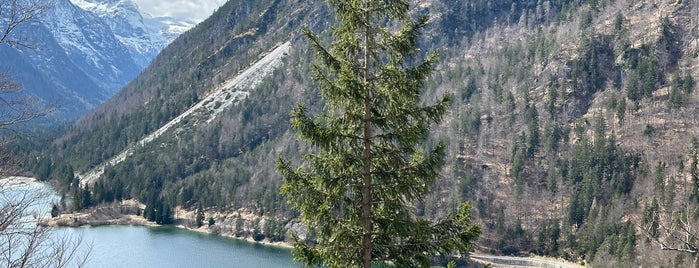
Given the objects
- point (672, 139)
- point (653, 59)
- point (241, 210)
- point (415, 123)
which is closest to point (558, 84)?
point (653, 59)

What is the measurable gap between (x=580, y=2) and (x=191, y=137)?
11402 centimetres

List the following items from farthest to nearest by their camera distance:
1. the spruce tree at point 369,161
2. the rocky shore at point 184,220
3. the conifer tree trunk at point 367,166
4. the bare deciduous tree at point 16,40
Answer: the rocky shore at point 184,220
the conifer tree trunk at point 367,166
the spruce tree at point 369,161
the bare deciduous tree at point 16,40

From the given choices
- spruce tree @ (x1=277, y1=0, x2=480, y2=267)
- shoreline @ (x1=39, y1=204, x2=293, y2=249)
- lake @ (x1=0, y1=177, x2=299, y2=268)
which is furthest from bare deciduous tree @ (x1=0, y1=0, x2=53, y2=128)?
shoreline @ (x1=39, y1=204, x2=293, y2=249)

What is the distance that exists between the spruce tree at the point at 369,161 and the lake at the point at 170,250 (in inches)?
2858

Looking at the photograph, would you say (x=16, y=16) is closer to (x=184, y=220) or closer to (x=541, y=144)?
(x=184, y=220)

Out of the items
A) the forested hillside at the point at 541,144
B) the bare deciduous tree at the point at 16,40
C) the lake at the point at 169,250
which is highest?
the forested hillside at the point at 541,144

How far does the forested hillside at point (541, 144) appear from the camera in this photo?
107m

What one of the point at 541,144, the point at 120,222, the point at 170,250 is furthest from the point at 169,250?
the point at 541,144

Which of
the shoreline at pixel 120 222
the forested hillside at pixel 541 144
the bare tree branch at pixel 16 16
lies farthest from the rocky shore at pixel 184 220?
the bare tree branch at pixel 16 16

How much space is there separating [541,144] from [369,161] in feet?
402

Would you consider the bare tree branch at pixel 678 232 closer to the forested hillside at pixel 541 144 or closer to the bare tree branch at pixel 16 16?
the bare tree branch at pixel 16 16

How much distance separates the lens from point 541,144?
131750mm

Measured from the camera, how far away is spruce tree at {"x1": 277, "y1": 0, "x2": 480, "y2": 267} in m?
14.7

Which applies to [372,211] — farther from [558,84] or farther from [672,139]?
[558,84]
